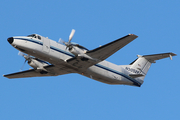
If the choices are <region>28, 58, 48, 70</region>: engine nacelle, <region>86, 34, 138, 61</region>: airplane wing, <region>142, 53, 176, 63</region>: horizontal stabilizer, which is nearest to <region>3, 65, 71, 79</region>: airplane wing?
<region>28, 58, 48, 70</region>: engine nacelle

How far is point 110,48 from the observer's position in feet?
94.4

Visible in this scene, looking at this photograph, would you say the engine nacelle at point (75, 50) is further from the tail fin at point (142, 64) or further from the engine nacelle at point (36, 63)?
the tail fin at point (142, 64)

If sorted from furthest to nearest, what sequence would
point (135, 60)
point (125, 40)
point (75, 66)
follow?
1. point (135, 60)
2. point (75, 66)
3. point (125, 40)

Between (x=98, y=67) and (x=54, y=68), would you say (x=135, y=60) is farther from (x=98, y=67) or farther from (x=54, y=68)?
(x=54, y=68)

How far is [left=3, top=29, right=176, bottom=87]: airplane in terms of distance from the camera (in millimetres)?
28212

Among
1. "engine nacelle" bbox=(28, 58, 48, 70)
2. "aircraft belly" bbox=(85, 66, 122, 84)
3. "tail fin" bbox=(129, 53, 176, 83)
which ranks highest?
"tail fin" bbox=(129, 53, 176, 83)

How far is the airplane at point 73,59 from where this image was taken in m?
28.2

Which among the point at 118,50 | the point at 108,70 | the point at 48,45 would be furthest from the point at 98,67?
the point at 48,45

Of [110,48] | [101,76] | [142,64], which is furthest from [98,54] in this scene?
[142,64]

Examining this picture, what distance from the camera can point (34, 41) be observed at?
2838 cm

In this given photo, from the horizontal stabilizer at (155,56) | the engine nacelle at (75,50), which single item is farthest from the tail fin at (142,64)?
the engine nacelle at (75,50)

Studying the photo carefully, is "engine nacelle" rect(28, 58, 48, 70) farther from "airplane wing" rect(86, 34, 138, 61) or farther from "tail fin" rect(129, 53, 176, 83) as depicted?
"tail fin" rect(129, 53, 176, 83)

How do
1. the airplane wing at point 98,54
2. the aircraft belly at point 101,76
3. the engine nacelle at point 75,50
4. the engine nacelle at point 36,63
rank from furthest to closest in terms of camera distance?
the engine nacelle at point 36,63
the aircraft belly at point 101,76
the engine nacelle at point 75,50
the airplane wing at point 98,54

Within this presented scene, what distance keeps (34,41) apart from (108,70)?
911 cm
